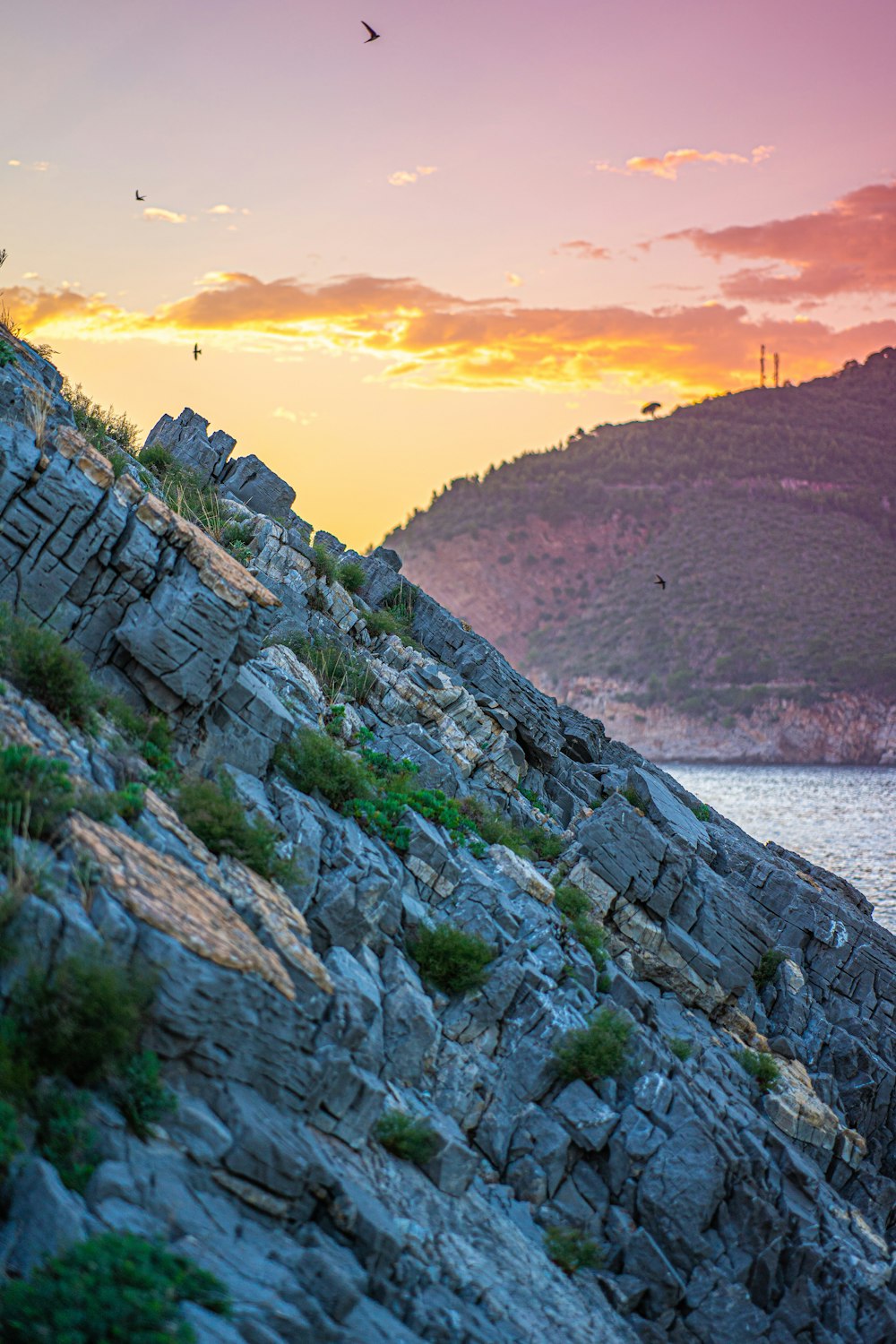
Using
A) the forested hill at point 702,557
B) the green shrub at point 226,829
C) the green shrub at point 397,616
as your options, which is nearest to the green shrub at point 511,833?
the green shrub at point 226,829

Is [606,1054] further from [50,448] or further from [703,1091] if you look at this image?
[50,448]

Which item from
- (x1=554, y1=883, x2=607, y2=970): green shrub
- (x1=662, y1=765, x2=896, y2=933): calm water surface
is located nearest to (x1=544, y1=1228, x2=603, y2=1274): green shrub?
(x1=554, y1=883, x2=607, y2=970): green shrub

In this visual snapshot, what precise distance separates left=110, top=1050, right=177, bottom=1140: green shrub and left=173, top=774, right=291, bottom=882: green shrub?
315 cm

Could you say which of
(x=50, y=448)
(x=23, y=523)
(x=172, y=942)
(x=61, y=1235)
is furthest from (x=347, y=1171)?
(x=50, y=448)

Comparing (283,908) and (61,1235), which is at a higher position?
(283,908)

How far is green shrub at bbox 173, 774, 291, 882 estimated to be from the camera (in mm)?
12086

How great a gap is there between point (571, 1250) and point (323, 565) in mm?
13795

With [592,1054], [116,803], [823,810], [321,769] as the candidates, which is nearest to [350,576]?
[321,769]

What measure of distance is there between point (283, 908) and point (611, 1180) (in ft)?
17.4

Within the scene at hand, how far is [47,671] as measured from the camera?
12.0m

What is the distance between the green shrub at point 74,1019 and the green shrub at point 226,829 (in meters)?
3.23

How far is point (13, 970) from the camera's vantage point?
8688 mm

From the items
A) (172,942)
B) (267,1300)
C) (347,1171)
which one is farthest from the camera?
(347,1171)

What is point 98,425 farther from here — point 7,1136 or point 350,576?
point 7,1136
